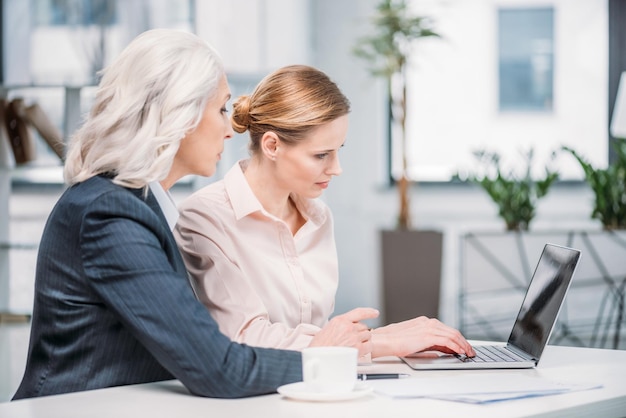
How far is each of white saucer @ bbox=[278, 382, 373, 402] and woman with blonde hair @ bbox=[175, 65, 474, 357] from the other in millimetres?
447

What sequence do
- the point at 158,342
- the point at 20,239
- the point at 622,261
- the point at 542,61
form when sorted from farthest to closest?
the point at 542,61 → the point at 622,261 → the point at 20,239 → the point at 158,342

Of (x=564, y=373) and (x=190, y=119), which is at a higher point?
(x=190, y=119)

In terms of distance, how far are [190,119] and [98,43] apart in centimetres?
313

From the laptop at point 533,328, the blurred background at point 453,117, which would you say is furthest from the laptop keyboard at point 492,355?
the blurred background at point 453,117

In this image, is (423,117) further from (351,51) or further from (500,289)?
(500,289)

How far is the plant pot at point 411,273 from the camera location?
5.64m

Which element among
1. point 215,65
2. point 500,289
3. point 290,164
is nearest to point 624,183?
point 500,289

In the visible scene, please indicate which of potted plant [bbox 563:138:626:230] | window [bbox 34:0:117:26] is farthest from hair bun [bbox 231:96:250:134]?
potted plant [bbox 563:138:626:230]

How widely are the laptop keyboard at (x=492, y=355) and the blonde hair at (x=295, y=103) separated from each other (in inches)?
23.1

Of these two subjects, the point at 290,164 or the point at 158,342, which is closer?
the point at 158,342

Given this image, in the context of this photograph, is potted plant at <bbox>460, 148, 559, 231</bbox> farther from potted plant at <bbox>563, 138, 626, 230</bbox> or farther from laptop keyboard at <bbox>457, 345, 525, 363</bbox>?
laptop keyboard at <bbox>457, 345, 525, 363</bbox>

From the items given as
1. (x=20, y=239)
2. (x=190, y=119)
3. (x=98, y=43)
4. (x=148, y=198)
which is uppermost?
(x=98, y=43)

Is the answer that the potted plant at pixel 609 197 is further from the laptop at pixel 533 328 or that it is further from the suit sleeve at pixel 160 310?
the suit sleeve at pixel 160 310

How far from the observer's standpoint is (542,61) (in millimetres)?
6359
